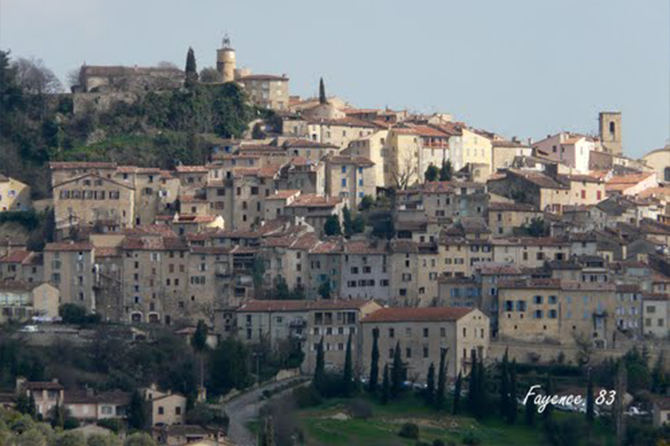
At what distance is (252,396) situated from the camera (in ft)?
276

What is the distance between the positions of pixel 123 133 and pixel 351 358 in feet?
68.0

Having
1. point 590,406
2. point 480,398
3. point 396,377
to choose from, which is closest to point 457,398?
point 480,398

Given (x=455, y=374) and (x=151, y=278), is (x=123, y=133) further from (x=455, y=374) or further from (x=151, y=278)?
(x=455, y=374)

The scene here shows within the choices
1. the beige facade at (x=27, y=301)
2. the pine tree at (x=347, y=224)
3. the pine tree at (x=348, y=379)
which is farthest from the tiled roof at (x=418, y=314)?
the beige facade at (x=27, y=301)

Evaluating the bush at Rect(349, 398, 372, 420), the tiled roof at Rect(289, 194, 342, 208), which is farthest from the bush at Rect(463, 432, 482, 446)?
the tiled roof at Rect(289, 194, 342, 208)

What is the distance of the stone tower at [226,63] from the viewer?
353ft

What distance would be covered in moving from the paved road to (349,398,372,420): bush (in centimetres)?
250

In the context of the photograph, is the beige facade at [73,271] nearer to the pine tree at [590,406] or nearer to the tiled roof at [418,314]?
the tiled roof at [418,314]

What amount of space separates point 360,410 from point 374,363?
268 centimetres

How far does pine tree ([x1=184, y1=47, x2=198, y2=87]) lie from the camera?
104 meters

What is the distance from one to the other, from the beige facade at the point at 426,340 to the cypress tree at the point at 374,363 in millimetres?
143

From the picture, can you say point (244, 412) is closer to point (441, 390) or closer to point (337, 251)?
point (441, 390)

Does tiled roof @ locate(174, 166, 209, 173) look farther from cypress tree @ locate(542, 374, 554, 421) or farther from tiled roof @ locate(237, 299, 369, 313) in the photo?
cypress tree @ locate(542, 374, 554, 421)

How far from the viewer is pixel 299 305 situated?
87.7 meters
